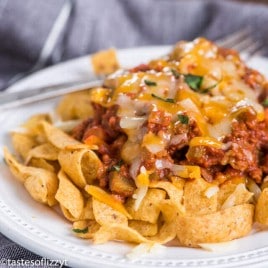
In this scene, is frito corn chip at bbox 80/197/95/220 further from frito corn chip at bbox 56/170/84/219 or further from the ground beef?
the ground beef

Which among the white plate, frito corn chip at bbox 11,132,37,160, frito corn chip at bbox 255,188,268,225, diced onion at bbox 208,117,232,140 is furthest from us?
frito corn chip at bbox 11,132,37,160

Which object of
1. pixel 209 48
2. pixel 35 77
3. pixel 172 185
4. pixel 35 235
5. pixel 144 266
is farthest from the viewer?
pixel 35 77

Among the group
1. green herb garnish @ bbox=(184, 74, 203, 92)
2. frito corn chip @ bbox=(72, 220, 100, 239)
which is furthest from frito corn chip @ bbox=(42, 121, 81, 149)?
green herb garnish @ bbox=(184, 74, 203, 92)

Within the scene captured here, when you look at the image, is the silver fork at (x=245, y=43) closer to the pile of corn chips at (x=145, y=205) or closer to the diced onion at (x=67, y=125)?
the diced onion at (x=67, y=125)

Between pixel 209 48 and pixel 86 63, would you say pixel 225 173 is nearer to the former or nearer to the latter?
pixel 209 48

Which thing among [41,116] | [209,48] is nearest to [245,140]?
[209,48]

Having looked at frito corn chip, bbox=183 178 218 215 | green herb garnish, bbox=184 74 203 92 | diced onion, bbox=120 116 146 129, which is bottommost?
frito corn chip, bbox=183 178 218 215

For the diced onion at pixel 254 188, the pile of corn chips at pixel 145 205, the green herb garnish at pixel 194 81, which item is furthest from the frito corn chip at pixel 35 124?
the diced onion at pixel 254 188
